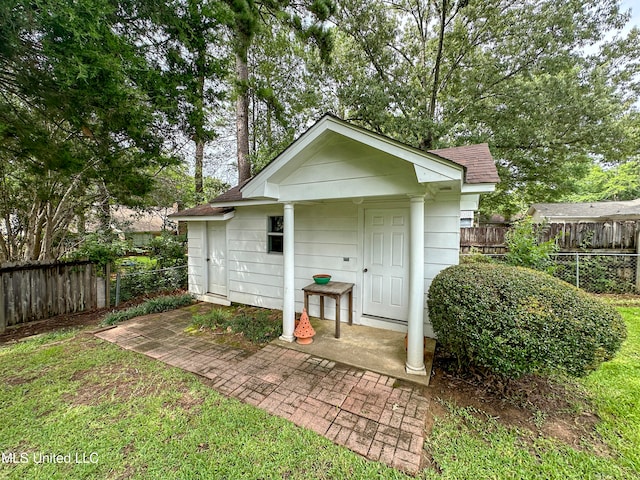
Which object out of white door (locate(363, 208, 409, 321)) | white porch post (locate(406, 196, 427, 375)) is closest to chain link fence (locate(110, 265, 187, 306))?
white door (locate(363, 208, 409, 321))

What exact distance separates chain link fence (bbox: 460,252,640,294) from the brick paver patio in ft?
16.8

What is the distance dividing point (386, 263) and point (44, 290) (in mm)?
7303

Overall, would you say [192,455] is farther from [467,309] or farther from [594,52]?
[594,52]

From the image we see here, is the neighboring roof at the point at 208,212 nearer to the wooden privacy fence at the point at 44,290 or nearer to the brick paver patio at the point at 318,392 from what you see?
the wooden privacy fence at the point at 44,290

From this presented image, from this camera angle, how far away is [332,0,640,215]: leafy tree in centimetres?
904

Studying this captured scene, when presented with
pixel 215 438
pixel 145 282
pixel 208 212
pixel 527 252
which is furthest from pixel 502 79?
pixel 145 282

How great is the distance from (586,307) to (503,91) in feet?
35.7

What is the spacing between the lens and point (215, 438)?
7.89ft

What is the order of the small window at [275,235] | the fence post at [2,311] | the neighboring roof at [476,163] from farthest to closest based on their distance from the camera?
the small window at [275,235] < the fence post at [2,311] < the neighboring roof at [476,163]

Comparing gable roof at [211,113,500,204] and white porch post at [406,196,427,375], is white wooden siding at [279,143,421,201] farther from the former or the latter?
white porch post at [406,196,427,375]

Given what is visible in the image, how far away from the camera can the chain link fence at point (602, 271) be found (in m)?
6.77

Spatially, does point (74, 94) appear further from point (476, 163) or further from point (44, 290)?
point (476, 163)

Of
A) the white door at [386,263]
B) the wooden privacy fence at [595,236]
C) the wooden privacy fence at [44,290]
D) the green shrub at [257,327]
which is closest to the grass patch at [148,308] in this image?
the wooden privacy fence at [44,290]

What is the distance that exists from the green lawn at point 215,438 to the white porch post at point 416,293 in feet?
2.28
